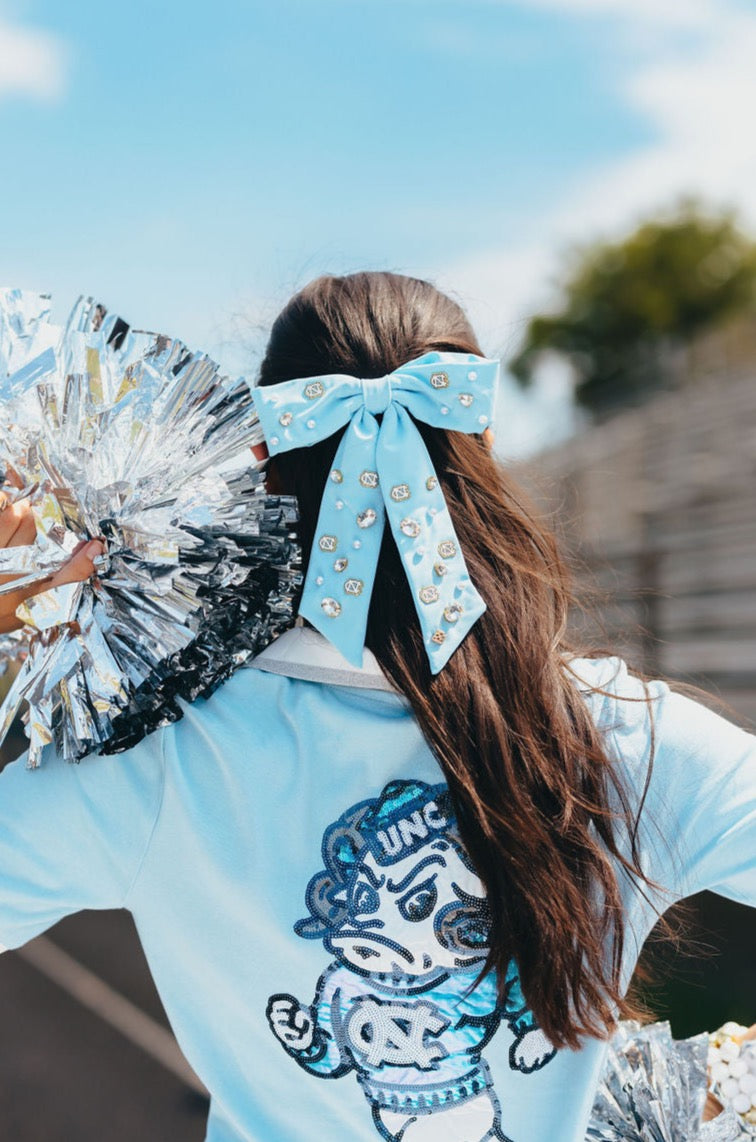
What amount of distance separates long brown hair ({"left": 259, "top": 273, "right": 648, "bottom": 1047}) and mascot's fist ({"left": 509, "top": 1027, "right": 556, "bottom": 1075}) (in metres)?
0.02

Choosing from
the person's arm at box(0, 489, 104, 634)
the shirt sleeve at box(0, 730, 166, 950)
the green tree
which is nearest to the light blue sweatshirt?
the shirt sleeve at box(0, 730, 166, 950)

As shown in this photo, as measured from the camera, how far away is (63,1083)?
3.80 metres

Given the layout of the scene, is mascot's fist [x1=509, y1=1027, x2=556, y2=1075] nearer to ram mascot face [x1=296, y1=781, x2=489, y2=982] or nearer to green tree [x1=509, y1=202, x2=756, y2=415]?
ram mascot face [x1=296, y1=781, x2=489, y2=982]

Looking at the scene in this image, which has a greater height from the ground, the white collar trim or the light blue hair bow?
the light blue hair bow

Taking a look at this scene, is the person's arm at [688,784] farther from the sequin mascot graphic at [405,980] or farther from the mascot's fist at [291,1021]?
the mascot's fist at [291,1021]

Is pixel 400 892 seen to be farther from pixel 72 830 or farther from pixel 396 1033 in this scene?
pixel 72 830

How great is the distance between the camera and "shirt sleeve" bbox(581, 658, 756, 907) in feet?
3.44

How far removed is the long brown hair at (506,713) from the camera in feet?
3.35

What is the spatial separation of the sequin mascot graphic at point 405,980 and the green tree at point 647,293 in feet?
121

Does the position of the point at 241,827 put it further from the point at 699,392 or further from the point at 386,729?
the point at 699,392

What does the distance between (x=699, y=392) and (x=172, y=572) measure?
47.3ft

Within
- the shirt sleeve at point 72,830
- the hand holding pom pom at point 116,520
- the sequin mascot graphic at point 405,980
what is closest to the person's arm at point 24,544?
the hand holding pom pom at point 116,520

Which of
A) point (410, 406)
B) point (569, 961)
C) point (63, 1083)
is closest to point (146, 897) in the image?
point (569, 961)

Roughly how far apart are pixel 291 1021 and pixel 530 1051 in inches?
9.1
